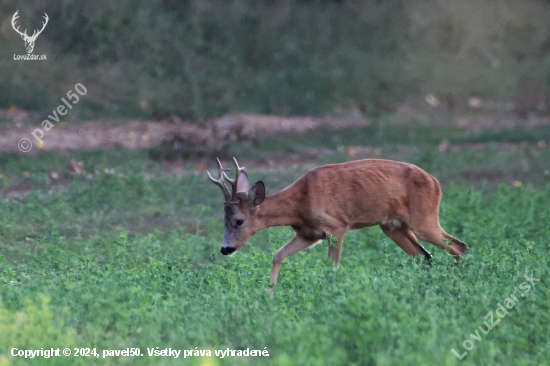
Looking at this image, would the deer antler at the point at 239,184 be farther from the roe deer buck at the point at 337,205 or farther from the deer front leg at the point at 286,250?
the deer front leg at the point at 286,250

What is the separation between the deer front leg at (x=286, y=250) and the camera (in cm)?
813

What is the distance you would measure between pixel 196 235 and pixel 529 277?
4.45 metres

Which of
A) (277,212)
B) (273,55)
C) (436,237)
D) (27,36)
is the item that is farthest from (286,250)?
(273,55)

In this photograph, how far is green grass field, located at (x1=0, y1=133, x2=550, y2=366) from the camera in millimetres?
5266

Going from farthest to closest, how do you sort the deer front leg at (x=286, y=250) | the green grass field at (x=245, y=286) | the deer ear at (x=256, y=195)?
the deer ear at (x=256, y=195)
the deer front leg at (x=286, y=250)
the green grass field at (x=245, y=286)

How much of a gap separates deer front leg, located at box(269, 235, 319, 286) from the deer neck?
22 cm

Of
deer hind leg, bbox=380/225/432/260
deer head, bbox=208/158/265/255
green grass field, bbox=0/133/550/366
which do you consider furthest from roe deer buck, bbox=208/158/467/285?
green grass field, bbox=0/133/550/366

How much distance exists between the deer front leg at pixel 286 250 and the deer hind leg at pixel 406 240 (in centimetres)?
94

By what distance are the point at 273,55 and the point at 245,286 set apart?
15520 millimetres

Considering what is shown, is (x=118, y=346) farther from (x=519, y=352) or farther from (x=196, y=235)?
(x=196, y=235)

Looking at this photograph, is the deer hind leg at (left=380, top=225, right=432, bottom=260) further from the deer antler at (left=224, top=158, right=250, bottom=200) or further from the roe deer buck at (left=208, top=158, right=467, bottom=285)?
the deer antler at (left=224, top=158, right=250, bottom=200)

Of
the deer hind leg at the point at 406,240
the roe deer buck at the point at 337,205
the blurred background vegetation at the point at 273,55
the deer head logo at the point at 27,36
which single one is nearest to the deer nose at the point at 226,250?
the roe deer buck at the point at 337,205

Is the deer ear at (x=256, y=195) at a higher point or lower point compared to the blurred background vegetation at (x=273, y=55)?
lower

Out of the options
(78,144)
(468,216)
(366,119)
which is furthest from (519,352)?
(366,119)
